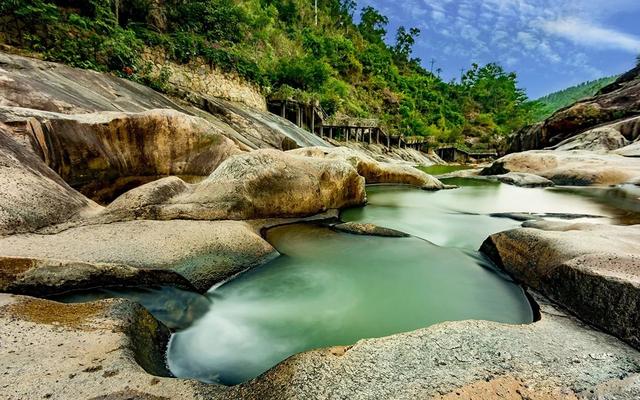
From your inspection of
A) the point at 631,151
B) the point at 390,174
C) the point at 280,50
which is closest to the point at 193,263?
the point at 390,174

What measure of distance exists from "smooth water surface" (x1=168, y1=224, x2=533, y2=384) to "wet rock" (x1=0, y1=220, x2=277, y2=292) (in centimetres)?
26

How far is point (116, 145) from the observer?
18.6 feet

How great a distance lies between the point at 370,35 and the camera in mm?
56688

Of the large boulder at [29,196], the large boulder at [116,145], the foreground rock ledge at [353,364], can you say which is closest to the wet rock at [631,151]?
the foreground rock ledge at [353,364]

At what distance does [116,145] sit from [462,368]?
6.32 m

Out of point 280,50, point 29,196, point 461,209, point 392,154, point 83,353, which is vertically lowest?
point 83,353

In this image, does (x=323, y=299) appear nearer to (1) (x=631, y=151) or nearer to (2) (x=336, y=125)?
(1) (x=631, y=151)

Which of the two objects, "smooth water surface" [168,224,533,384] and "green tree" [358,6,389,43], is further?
"green tree" [358,6,389,43]

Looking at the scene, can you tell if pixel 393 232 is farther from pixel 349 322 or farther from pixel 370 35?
pixel 370 35

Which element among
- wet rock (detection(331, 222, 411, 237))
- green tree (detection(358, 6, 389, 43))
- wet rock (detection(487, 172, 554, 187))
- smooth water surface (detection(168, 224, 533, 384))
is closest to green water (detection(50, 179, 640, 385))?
smooth water surface (detection(168, 224, 533, 384))

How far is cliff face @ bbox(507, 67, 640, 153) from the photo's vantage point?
56.3 ft

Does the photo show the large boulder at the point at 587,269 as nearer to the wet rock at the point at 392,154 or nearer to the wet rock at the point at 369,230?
the wet rock at the point at 369,230

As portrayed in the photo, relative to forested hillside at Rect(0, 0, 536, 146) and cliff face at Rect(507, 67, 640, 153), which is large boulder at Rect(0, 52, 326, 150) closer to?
forested hillside at Rect(0, 0, 536, 146)

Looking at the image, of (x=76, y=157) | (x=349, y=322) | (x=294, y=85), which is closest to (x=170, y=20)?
(x=294, y=85)
